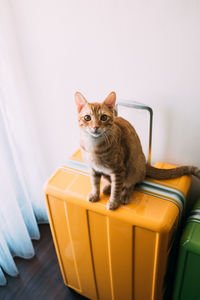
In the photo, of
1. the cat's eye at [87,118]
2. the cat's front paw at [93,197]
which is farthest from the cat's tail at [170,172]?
the cat's eye at [87,118]

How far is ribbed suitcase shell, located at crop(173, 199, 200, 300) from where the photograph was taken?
84 cm

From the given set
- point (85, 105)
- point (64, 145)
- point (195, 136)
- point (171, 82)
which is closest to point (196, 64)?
point (171, 82)

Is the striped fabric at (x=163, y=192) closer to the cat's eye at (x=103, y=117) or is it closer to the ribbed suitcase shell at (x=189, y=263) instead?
the ribbed suitcase shell at (x=189, y=263)

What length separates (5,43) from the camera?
3.96ft

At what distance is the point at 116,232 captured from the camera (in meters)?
0.91

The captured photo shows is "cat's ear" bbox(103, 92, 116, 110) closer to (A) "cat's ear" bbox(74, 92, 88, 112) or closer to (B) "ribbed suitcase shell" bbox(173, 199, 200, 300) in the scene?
(A) "cat's ear" bbox(74, 92, 88, 112)

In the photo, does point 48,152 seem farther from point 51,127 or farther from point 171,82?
point 171,82

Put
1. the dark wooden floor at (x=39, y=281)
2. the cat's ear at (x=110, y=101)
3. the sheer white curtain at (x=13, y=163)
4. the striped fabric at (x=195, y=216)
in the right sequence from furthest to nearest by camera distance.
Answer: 1. the dark wooden floor at (x=39, y=281)
2. the sheer white curtain at (x=13, y=163)
3. the striped fabric at (x=195, y=216)
4. the cat's ear at (x=110, y=101)

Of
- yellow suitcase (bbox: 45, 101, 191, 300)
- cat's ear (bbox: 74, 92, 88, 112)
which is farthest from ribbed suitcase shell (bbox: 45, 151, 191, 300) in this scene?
cat's ear (bbox: 74, 92, 88, 112)

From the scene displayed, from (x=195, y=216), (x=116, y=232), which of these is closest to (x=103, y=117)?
(x=116, y=232)

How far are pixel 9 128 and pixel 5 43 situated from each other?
1.45 ft

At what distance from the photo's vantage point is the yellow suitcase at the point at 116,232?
2.81ft

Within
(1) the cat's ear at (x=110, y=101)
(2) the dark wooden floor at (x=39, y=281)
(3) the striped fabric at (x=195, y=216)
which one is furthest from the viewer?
(2) the dark wooden floor at (x=39, y=281)

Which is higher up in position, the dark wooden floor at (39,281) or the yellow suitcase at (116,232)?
the yellow suitcase at (116,232)
